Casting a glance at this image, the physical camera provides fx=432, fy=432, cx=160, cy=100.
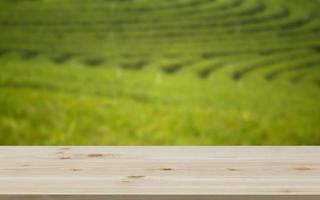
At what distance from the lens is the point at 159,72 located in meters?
3.02

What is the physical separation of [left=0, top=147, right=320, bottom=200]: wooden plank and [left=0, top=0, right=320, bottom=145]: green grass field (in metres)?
1.07

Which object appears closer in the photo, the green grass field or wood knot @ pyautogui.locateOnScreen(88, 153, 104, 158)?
wood knot @ pyautogui.locateOnScreen(88, 153, 104, 158)

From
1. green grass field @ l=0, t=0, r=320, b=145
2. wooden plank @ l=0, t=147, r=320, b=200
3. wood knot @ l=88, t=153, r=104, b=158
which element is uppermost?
green grass field @ l=0, t=0, r=320, b=145

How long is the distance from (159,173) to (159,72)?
1.64m

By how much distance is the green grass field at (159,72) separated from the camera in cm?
299

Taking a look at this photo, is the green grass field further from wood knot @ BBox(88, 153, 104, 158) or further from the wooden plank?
wood knot @ BBox(88, 153, 104, 158)

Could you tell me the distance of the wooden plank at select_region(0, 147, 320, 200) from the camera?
1188 millimetres

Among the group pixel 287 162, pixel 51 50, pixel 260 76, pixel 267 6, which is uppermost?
pixel 267 6

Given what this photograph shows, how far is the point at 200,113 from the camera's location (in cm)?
300

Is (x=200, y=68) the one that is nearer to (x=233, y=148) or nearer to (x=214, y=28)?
(x=214, y=28)

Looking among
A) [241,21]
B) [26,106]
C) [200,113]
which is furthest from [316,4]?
[26,106]

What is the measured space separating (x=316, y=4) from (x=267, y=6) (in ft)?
1.19

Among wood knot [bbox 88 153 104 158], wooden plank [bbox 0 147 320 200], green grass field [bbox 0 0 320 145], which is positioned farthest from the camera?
green grass field [bbox 0 0 320 145]

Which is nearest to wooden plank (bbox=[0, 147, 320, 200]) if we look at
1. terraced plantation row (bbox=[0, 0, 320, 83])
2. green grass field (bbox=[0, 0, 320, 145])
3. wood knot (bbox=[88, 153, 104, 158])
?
wood knot (bbox=[88, 153, 104, 158])
